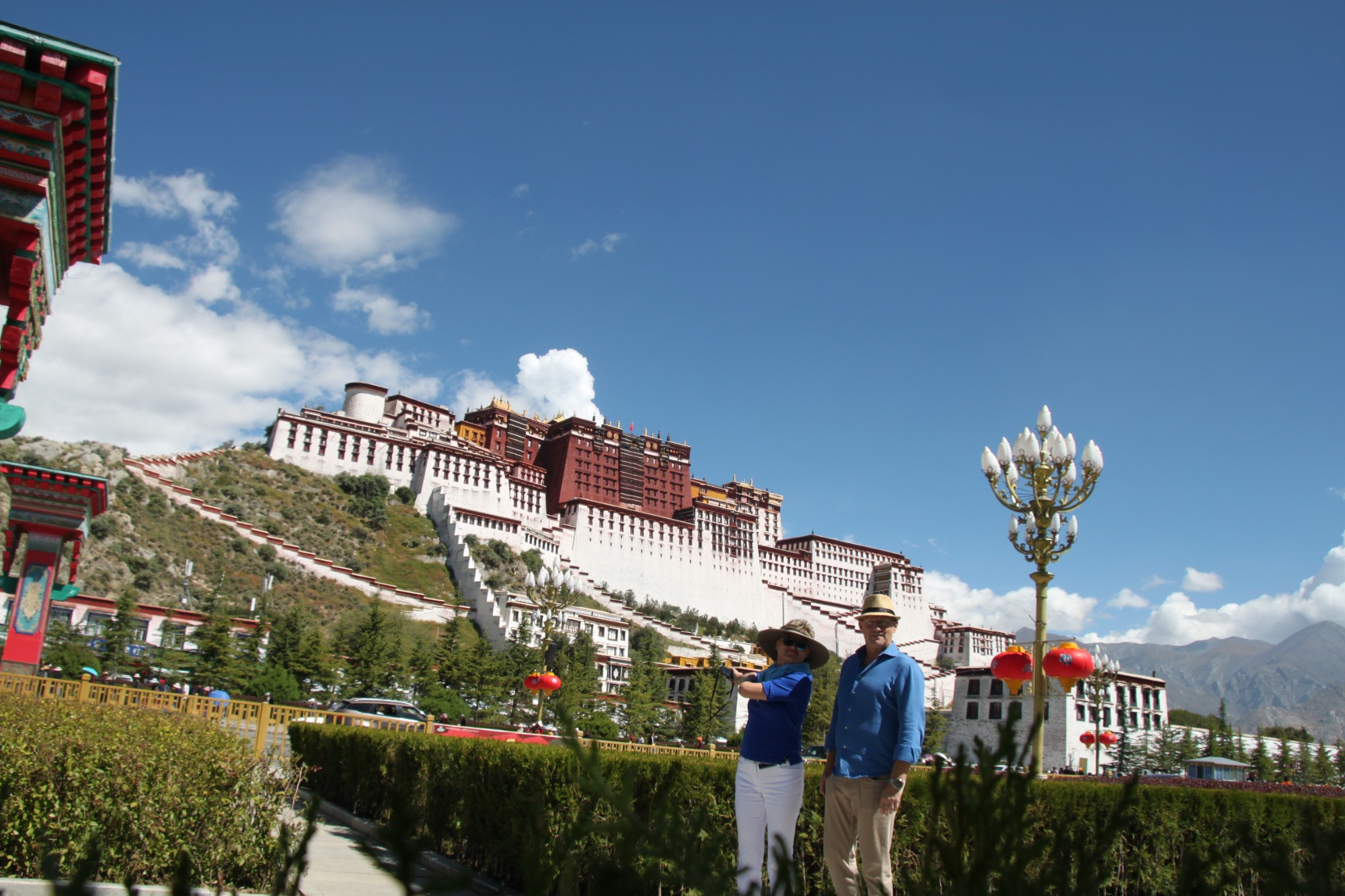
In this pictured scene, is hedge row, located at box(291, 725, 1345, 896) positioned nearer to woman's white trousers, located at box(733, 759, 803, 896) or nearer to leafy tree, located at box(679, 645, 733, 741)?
woman's white trousers, located at box(733, 759, 803, 896)

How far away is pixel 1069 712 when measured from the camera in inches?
2148

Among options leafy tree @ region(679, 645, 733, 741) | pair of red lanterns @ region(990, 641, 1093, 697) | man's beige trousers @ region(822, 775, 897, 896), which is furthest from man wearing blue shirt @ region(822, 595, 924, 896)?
leafy tree @ region(679, 645, 733, 741)

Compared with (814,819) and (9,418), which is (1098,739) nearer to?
(814,819)

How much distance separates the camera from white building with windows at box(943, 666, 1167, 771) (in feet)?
173

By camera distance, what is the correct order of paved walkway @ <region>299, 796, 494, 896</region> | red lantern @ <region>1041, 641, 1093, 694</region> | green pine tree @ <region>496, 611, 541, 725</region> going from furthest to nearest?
green pine tree @ <region>496, 611, 541, 725</region>
red lantern @ <region>1041, 641, 1093, 694</region>
paved walkway @ <region>299, 796, 494, 896</region>

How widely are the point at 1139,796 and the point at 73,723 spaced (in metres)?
9.02

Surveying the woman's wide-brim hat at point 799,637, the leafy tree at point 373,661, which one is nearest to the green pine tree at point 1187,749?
the leafy tree at point 373,661

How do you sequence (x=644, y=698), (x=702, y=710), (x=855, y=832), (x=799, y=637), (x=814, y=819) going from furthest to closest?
(x=702, y=710)
(x=644, y=698)
(x=814, y=819)
(x=799, y=637)
(x=855, y=832)

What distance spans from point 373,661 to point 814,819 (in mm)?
35849

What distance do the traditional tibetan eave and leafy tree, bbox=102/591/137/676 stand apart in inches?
1168

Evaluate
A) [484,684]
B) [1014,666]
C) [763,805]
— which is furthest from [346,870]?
[484,684]

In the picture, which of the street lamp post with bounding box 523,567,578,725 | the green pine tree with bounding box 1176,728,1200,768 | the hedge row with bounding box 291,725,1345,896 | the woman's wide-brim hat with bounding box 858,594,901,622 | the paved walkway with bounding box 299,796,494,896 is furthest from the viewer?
the green pine tree with bounding box 1176,728,1200,768

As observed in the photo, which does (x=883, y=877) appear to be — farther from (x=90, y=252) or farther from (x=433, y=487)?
(x=433, y=487)

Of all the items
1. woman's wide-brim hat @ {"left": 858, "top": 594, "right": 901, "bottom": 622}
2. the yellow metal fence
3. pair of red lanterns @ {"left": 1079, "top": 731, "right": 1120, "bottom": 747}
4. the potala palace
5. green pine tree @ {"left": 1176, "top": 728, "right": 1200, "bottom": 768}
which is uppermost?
the potala palace
